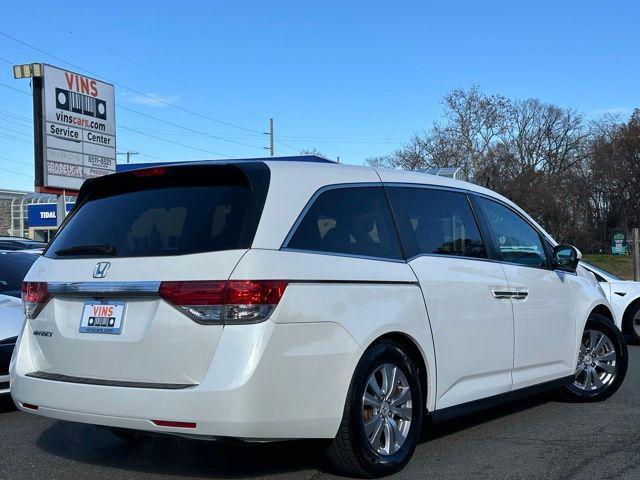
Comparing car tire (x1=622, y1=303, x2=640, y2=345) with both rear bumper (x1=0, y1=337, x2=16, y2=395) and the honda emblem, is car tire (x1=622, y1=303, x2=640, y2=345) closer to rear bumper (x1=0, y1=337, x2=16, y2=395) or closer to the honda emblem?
rear bumper (x1=0, y1=337, x2=16, y2=395)

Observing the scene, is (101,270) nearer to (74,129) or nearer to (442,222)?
(442,222)

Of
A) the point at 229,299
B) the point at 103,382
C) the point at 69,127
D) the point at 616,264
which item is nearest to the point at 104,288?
the point at 103,382

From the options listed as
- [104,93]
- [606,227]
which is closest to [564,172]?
[606,227]

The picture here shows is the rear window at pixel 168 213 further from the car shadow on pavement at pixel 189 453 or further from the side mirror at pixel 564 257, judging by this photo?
the side mirror at pixel 564 257

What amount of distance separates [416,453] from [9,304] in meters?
4.04

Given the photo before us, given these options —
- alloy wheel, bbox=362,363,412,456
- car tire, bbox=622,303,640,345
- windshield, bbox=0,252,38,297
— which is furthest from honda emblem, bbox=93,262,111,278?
car tire, bbox=622,303,640,345

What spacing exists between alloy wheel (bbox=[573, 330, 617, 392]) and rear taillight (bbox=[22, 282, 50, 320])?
4.66m

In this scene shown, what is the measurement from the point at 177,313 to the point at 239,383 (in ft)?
1.65

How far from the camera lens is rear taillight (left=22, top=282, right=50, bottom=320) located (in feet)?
14.4

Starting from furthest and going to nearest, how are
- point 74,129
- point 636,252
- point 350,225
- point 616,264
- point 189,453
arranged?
1. point 616,264
2. point 636,252
3. point 74,129
4. point 189,453
5. point 350,225

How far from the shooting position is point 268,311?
3.74 meters

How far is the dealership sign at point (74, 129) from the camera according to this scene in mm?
18859

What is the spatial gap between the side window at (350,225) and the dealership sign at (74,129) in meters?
16.0

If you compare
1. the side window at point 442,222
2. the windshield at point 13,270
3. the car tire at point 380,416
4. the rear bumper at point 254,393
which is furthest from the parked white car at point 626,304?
the rear bumper at point 254,393
